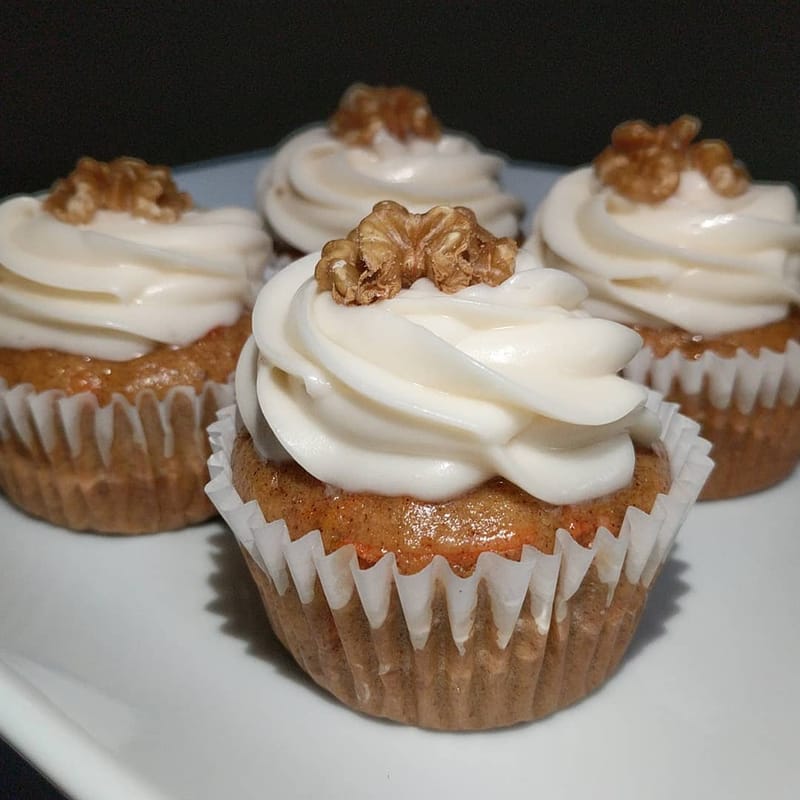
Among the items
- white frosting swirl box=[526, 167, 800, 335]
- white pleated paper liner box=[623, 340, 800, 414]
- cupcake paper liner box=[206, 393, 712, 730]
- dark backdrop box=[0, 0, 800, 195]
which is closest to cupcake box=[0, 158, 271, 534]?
cupcake paper liner box=[206, 393, 712, 730]

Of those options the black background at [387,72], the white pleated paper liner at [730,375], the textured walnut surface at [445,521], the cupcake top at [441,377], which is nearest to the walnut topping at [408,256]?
the cupcake top at [441,377]

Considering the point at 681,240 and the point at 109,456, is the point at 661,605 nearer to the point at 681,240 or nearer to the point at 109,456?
the point at 681,240

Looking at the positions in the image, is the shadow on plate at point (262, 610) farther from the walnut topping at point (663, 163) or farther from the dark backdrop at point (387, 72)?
the dark backdrop at point (387, 72)

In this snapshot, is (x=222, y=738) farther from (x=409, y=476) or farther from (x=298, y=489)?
(x=409, y=476)

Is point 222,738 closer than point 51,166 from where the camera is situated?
Yes

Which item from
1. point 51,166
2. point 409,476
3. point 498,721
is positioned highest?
point 409,476

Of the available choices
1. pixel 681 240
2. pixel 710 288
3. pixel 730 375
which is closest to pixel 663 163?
pixel 681 240

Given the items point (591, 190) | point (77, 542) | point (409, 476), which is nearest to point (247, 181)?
point (591, 190)
